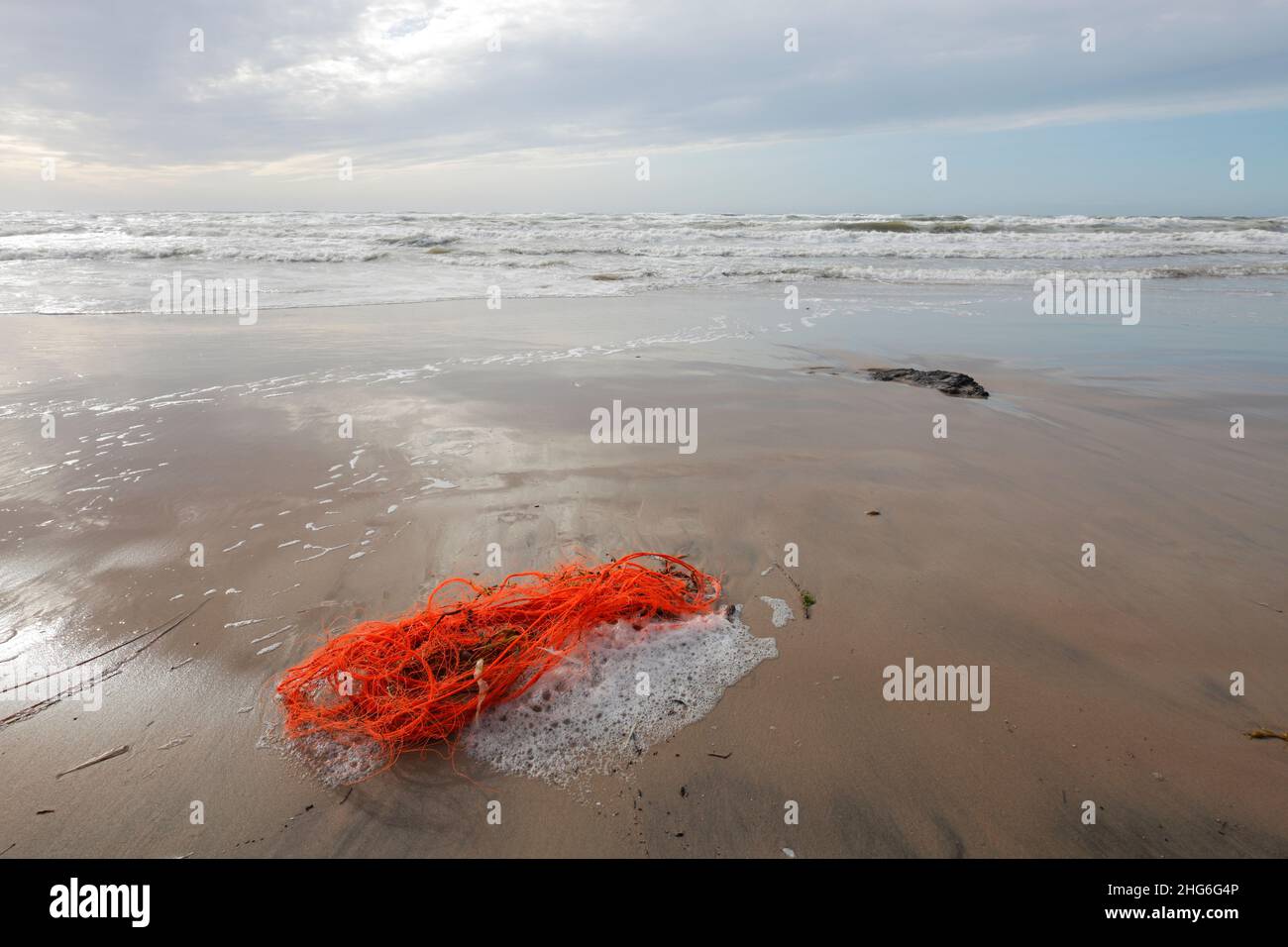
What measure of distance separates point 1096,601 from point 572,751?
271cm

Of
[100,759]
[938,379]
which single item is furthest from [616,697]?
[938,379]

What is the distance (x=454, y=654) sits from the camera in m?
2.86

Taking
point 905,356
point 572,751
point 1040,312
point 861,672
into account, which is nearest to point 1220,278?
point 1040,312

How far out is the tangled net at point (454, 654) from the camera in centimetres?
260

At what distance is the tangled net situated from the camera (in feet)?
8.52

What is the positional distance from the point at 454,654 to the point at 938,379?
20.2 feet

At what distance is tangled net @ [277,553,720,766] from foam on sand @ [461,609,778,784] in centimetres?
8

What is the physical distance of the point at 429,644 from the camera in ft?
9.32

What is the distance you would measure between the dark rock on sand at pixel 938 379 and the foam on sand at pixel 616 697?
4846mm
